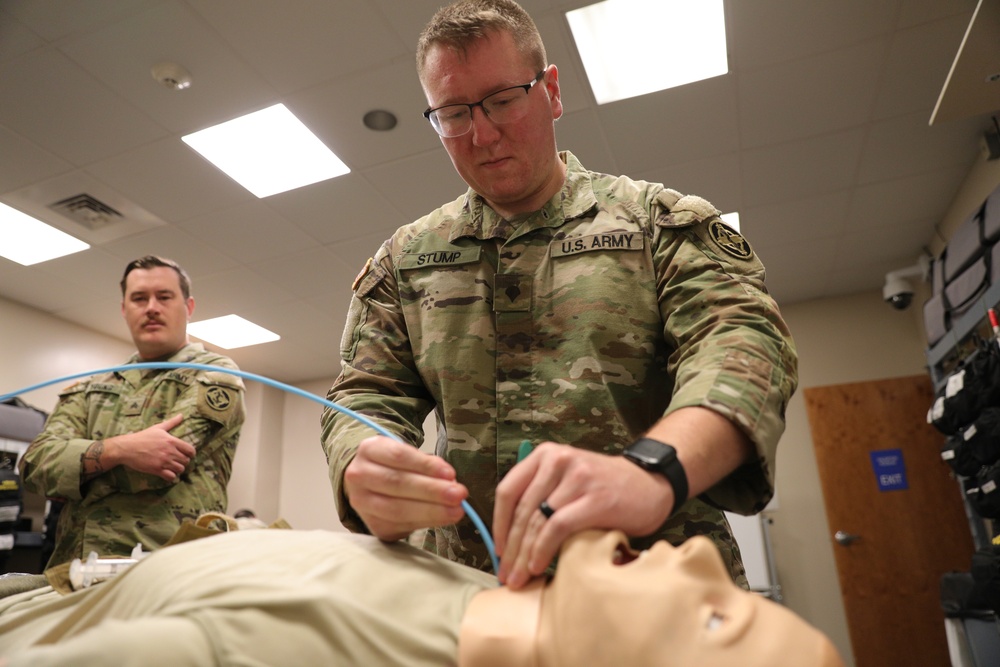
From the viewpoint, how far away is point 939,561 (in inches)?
177

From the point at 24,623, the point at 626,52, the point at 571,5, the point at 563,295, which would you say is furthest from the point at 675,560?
the point at 626,52

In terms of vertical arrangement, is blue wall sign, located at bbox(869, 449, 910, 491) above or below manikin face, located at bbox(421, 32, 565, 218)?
below

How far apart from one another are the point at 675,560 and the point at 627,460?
0.12 meters

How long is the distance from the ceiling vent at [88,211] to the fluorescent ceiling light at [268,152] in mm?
844

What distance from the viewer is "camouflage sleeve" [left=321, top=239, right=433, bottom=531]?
38.1 inches

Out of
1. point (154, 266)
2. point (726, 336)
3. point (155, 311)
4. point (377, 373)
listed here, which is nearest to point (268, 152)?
point (154, 266)

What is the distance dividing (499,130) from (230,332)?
5233mm

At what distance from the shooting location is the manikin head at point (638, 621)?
0.51 m

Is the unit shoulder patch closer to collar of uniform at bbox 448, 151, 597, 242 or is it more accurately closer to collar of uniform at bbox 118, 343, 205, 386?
collar of uniform at bbox 448, 151, 597, 242

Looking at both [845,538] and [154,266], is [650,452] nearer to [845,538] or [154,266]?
[154,266]

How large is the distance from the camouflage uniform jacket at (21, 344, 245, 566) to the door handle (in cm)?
412

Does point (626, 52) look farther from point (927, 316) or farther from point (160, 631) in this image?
point (160, 631)

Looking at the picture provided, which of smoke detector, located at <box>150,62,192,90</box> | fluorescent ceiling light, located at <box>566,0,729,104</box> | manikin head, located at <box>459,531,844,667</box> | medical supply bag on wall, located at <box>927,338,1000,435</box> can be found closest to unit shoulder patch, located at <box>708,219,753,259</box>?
manikin head, located at <box>459,531,844,667</box>

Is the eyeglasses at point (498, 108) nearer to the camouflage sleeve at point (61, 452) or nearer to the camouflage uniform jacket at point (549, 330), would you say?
the camouflage uniform jacket at point (549, 330)
